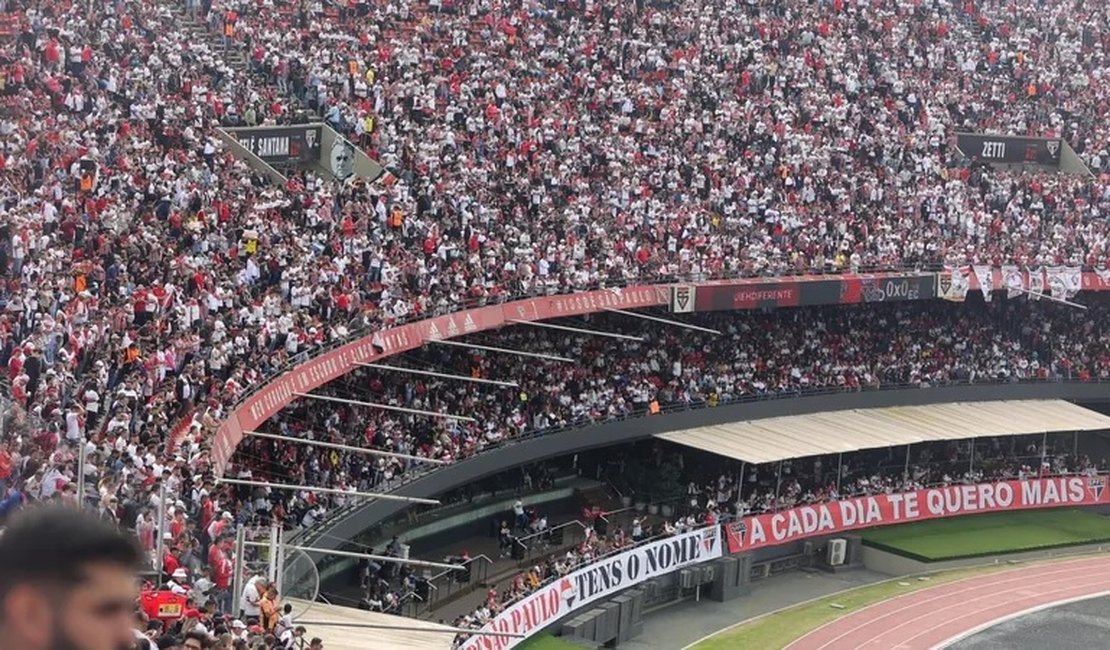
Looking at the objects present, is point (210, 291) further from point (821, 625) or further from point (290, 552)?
point (821, 625)

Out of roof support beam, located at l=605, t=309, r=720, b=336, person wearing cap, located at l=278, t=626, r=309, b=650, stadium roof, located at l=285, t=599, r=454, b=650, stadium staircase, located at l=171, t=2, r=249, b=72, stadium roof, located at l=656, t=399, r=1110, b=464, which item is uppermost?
stadium staircase, located at l=171, t=2, r=249, b=72

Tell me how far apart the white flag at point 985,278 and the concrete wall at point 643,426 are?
294cm

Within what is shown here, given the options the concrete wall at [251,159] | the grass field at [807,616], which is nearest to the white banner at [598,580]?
the grass field at [807,616]

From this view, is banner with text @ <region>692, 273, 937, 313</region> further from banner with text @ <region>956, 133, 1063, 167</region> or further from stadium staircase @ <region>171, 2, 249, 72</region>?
stadium staircase @ <region>171, 2, 249, 72</region>

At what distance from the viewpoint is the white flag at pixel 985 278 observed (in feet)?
150

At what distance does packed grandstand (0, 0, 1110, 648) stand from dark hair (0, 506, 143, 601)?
9674 millimetres

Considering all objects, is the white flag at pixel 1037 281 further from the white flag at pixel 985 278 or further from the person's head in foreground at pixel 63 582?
the person's head in foreground at pixel 63 582

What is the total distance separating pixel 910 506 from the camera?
43000 millimetres

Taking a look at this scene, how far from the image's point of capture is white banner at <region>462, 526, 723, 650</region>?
28906mm

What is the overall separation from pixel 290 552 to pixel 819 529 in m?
20.4

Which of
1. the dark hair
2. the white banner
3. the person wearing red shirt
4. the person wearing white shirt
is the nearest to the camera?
the dark hair

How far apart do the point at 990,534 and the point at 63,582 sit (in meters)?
43.7

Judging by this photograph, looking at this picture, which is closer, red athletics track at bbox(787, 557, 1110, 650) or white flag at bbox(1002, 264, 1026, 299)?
red athletics track at bbox(787, 557, 1110, 650)

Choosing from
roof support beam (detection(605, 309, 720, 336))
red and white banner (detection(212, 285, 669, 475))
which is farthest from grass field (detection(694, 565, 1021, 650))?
red and white banner (detection(212, 285, 669, 475))
